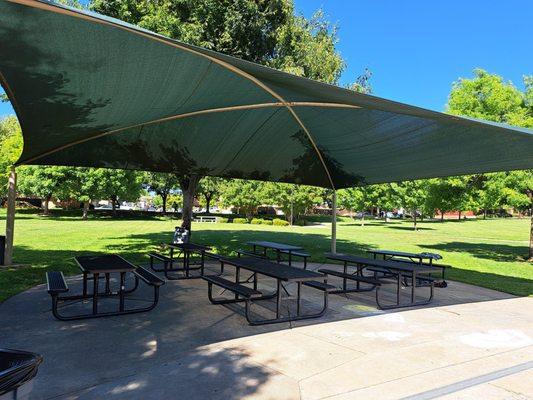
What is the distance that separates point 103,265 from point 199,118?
3128 millimetres

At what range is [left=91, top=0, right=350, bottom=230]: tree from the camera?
13039 mm

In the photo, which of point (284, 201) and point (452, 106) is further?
point (284, 201)

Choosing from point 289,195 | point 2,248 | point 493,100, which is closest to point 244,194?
point 289,195

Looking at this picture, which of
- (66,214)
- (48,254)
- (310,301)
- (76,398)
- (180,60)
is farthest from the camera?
(66,214)

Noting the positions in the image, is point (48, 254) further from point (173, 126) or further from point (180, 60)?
point (180, 60)

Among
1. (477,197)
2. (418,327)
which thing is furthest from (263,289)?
(477,197)

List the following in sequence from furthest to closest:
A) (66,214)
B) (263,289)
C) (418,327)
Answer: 1. (66,214)
2. (263,289)
3. (418,327)

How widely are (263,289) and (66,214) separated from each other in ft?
137

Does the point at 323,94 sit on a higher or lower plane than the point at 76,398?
higher

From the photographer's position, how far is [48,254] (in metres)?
12.6

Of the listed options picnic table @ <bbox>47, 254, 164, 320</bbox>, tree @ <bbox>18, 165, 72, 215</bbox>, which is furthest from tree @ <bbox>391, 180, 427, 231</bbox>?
picnic table @ <bbox>47, 254, 164, 320</bbox>

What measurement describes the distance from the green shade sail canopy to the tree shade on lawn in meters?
0.02

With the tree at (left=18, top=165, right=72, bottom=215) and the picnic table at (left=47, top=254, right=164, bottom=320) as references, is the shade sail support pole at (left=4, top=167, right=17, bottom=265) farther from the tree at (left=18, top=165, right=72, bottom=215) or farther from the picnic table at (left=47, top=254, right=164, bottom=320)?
the tree at (left=18, top=165, right=72, bottom=215)

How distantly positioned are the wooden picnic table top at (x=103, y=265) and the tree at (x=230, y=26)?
770cm
